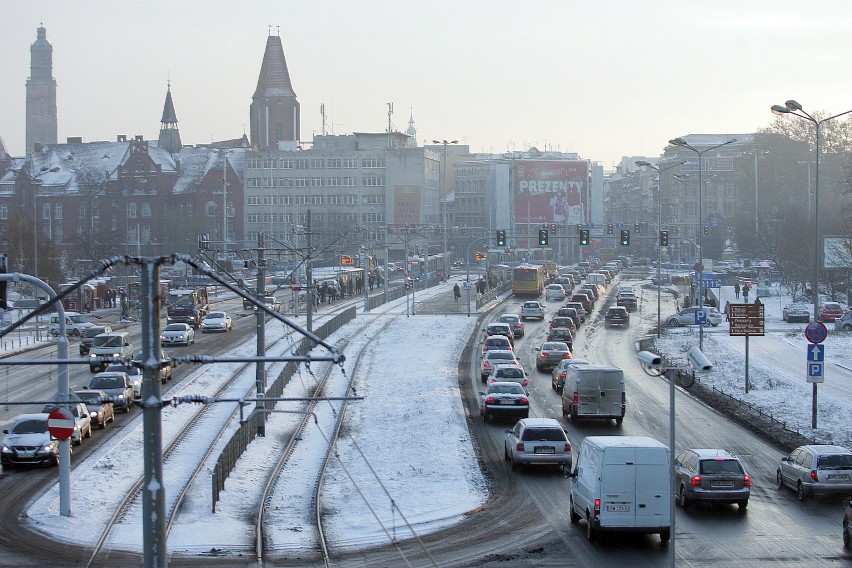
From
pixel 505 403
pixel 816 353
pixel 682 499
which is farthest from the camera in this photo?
pixel 505 403

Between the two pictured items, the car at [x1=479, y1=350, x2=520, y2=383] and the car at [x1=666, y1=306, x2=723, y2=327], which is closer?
the car at [x1=479, y1=350, x2=520, y2=383]

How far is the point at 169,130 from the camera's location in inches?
5866

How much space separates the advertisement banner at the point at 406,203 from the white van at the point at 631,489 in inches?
4916

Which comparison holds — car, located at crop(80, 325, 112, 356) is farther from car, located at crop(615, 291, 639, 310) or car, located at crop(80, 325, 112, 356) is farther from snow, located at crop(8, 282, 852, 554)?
car, located at crop(615, 291, 639, 310)

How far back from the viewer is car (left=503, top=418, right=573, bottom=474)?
82.3 feet

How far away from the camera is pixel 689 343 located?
53.0m

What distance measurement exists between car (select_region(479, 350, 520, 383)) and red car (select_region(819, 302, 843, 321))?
29620mm

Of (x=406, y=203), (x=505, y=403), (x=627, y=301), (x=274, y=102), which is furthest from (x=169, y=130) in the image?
(x=505, y=403)

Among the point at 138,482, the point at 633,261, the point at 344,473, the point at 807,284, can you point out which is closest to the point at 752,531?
the point at 344,473

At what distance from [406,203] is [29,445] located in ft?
388

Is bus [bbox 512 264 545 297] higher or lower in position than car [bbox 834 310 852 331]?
higher

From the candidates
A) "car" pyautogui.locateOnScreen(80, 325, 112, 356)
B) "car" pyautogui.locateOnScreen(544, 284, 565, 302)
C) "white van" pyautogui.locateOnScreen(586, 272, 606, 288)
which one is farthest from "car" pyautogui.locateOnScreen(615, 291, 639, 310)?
"car" pyautogui.locateOnScreen(80, 325, 112, 356)

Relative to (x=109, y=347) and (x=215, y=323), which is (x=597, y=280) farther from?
(x=109, y=347)

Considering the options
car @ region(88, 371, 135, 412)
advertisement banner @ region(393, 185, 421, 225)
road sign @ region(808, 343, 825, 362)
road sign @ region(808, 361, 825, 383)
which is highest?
advertisement banner @ region(393, 185, 421, 225)
